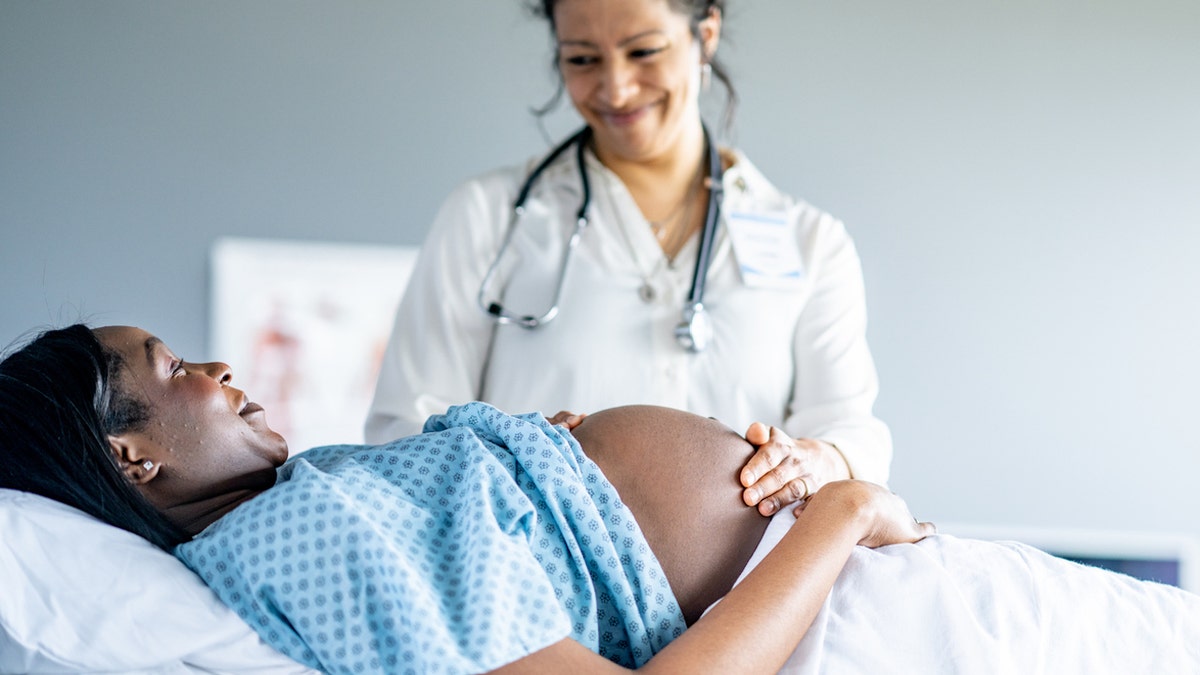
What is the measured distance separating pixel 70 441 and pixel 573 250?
38.0 inches

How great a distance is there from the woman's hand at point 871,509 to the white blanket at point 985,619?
0.9 inches

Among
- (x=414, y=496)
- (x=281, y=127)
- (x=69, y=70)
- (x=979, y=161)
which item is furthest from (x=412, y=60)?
(x=414, y=496)

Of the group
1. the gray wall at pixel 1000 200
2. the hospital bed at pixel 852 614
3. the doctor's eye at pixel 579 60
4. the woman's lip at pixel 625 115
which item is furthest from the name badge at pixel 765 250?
the gray wall at pixel 1000 200

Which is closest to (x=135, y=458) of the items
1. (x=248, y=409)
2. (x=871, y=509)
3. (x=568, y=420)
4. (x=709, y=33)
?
(x=248, y=409)

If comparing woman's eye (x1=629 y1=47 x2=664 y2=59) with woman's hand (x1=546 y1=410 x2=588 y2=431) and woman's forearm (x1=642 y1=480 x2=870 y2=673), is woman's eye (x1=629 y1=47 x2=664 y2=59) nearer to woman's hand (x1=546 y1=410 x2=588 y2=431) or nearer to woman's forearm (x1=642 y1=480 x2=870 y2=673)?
woman's hand (x1=546 y1=410 x2=588 y2=431)

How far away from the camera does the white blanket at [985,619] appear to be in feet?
3.67

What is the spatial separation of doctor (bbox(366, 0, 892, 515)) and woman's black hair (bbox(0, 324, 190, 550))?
0.65m

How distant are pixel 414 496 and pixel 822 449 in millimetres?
656

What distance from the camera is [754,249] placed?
6.14 feet

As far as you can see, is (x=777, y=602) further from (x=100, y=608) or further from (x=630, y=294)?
(x=630, y=294)

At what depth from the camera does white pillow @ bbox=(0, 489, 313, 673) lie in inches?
37.8

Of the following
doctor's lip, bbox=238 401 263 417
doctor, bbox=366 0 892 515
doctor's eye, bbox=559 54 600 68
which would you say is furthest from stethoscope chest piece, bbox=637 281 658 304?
doctor's lip, bbox=238 401 263 417

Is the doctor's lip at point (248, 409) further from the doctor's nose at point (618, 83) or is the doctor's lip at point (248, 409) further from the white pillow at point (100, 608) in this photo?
the doctor's nose at point (618, 83)

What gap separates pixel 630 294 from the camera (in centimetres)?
185
